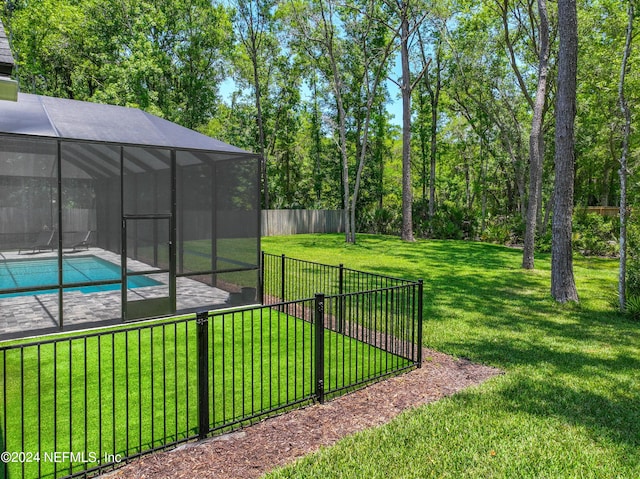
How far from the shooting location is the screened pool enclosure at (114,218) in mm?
6952

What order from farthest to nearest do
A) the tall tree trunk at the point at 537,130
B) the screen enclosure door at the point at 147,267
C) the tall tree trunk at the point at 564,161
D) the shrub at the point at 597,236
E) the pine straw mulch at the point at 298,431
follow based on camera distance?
the shrub at the point at 597,236
the tall tree trunk at the point at 537,130
the tall tree trunk at the point at 564,161
the screen enclosure door at the point at 147,267
the pine straw mulch at the point at 298,431

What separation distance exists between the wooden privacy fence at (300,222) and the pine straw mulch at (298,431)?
73.8ft

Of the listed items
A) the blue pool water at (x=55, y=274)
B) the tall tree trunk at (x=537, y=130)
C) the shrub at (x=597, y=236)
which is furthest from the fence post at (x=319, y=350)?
the shrub at (x=597, y=236)

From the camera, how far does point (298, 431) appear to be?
12.9 ft

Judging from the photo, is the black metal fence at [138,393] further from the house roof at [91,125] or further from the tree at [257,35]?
the tree at [257,35]

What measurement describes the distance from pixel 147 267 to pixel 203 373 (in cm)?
453

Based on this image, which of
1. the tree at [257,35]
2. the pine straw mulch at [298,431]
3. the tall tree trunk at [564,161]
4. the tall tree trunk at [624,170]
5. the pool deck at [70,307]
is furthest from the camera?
the tree at [257,35]

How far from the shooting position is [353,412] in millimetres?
4305

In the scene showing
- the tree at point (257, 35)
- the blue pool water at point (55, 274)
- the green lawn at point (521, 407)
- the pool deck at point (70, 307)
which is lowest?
the green lawn at point (521, 407)

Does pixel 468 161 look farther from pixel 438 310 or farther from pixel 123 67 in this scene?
pixel 438 310

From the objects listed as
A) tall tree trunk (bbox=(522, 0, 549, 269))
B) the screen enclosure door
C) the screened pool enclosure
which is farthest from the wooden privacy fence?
the screen enclosure door

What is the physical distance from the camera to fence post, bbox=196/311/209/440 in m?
3.71

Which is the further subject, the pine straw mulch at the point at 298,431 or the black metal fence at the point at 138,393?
the black metal fence at the point at 138,393

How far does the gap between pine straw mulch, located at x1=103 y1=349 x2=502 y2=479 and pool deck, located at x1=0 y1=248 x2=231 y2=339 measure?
15.0 ft
